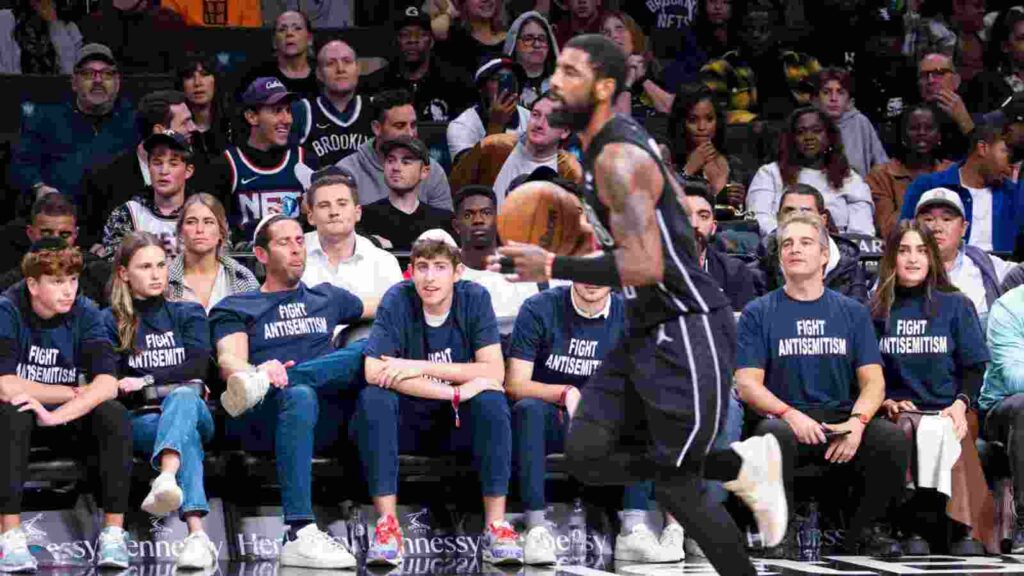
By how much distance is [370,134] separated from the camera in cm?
991

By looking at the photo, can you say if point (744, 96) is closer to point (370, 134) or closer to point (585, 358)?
point (370, 134)

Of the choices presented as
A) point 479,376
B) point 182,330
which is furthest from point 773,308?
point 182,330

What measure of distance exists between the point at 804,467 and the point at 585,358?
3.41 ft

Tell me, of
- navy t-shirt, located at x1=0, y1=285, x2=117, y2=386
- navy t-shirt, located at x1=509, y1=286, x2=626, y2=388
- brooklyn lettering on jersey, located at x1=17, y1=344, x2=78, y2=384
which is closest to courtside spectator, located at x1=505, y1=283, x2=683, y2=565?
navy t-shirt, located at x1=509, y1=286, x2=626, y2=388

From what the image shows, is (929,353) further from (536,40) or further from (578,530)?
(536,40)

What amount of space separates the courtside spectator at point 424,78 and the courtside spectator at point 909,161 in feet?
8.17

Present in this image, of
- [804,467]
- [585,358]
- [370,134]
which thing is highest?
[370,134]

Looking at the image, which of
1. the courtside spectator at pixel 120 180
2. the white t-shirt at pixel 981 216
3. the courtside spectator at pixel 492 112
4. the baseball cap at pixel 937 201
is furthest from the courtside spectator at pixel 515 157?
the white t-shirt at pixel 981 216

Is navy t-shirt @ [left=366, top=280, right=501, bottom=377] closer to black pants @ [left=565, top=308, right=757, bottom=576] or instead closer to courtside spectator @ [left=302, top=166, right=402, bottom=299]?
courtside spectator @ [left=302, top=166, right=402, bottom=299]

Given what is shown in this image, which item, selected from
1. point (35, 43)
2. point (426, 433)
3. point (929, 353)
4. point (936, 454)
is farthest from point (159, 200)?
point (936, 454)

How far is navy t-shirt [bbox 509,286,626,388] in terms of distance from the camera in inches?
296

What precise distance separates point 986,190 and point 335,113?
3.58 metres

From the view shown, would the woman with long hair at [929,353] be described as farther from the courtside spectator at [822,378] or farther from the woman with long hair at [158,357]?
the woman with long hair at [158,357]

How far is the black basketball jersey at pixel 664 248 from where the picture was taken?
538 centimetres
